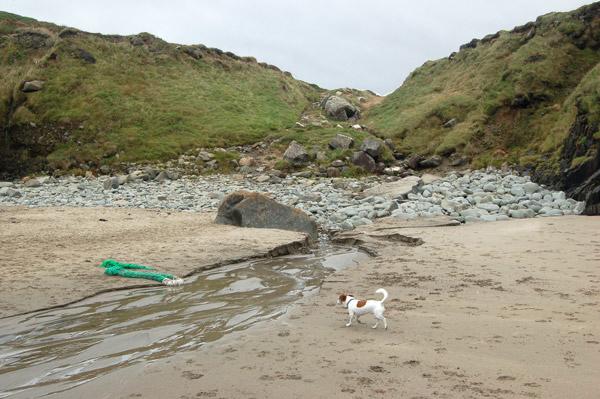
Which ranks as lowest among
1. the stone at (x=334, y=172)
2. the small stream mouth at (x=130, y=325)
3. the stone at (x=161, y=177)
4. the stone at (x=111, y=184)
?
the small stream mouth at (x=130, y=325)

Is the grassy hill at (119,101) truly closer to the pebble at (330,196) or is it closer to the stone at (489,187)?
the pebble at (330,196)

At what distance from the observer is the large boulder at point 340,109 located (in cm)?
5088

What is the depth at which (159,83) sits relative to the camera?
46.4 meters

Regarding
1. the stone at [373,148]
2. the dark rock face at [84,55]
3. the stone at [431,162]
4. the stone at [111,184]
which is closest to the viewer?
the stone at [111,184]

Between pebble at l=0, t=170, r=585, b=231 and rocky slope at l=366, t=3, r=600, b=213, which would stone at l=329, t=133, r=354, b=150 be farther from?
pebble at l=0, t=170, r=585, b=231

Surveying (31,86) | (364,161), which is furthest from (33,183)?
(364,161)

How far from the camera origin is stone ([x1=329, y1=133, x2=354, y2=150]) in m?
35.8

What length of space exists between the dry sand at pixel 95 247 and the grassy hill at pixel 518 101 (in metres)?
15.6

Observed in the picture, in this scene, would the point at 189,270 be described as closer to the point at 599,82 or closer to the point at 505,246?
the point at 505,246

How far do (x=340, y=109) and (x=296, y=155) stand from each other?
739 inches

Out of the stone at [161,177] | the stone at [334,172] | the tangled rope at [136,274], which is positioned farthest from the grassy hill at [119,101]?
the tangled rope at [136,274]

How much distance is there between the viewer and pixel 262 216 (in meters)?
16.3

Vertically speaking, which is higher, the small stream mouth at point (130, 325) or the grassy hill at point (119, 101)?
the grassy hill at point (119, 101)

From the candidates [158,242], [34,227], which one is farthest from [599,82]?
[34,227]
